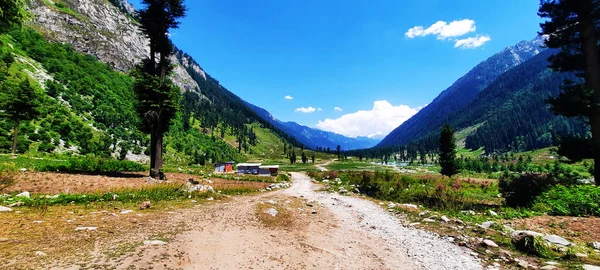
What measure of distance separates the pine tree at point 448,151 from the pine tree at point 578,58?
38.4 metres

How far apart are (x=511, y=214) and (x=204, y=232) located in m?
15.3

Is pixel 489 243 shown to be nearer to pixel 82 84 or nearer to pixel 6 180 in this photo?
pixel 6 180

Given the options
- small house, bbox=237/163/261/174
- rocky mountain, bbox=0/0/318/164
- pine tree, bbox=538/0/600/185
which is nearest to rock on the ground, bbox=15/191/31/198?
rocky mountain, bbox=0/0/318/164

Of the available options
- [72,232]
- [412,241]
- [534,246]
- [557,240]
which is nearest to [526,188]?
[557,240]

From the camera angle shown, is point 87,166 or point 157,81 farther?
point 87,166

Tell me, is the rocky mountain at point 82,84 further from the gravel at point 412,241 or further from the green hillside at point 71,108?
the gravel at point 412,241

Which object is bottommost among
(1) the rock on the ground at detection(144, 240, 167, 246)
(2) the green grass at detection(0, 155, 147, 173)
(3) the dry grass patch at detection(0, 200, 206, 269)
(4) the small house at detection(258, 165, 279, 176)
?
(4) the small house at detection(258, 165, 279, 176)

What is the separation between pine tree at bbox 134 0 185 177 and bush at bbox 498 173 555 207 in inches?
1105

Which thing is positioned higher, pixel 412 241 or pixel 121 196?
pixel 121 196

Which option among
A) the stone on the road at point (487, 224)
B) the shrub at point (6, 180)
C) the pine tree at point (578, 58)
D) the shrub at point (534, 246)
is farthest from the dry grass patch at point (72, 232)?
the pine tree at point (578, 58)

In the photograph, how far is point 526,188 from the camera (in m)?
15.3

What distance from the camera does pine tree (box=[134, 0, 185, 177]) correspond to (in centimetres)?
2364

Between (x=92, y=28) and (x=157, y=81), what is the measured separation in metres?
161

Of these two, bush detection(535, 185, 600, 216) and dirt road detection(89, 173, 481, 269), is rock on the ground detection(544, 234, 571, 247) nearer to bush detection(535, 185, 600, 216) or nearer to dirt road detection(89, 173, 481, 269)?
dirt road detection(89, 173, 481, 269)
